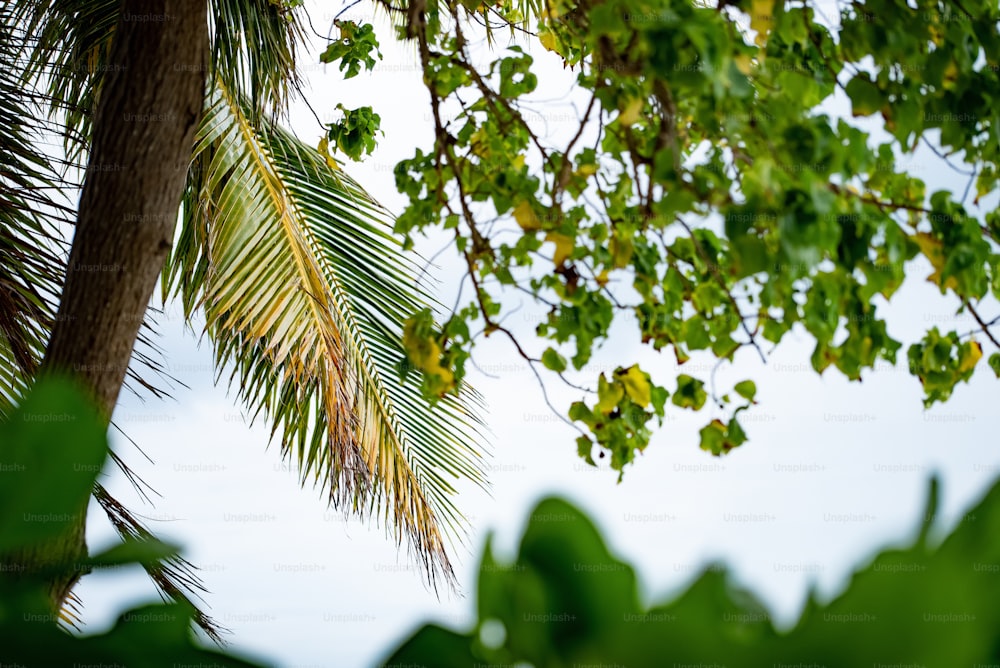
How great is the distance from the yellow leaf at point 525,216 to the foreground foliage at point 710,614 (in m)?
1.23

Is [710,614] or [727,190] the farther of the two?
[727,190]

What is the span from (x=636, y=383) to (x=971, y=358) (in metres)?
0.51

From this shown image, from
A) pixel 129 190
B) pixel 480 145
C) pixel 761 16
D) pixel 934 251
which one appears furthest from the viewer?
pixel 129 190

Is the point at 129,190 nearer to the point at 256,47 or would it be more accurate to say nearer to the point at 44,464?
the point at 256,47

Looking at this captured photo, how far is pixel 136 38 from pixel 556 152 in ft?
3.28

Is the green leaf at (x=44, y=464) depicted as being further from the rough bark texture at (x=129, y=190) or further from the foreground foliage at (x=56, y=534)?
the rough bark texture at (x=129, y=190)

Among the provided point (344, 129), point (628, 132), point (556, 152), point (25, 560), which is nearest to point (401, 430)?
point (344, 129)

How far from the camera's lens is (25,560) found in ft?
0.90

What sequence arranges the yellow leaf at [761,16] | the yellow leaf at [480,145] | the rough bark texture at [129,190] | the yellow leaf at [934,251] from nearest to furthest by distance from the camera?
the yellow leaf at [761,16] → the yellow leaf at [934,251] → the yellow leaf at [480,145] → the rough bark texture at [129,190]

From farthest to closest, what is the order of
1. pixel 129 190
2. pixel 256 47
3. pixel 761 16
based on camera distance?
pixel 256 47 → pixel 129 190 → pixel 761 16

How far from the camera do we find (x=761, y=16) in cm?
111

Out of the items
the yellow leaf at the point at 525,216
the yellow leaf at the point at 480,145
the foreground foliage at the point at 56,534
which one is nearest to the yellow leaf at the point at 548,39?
the yellow leaf at the point at 480,145

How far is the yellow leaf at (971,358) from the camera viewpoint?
1.42 m

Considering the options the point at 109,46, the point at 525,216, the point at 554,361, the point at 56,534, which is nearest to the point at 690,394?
the point at 554,361
